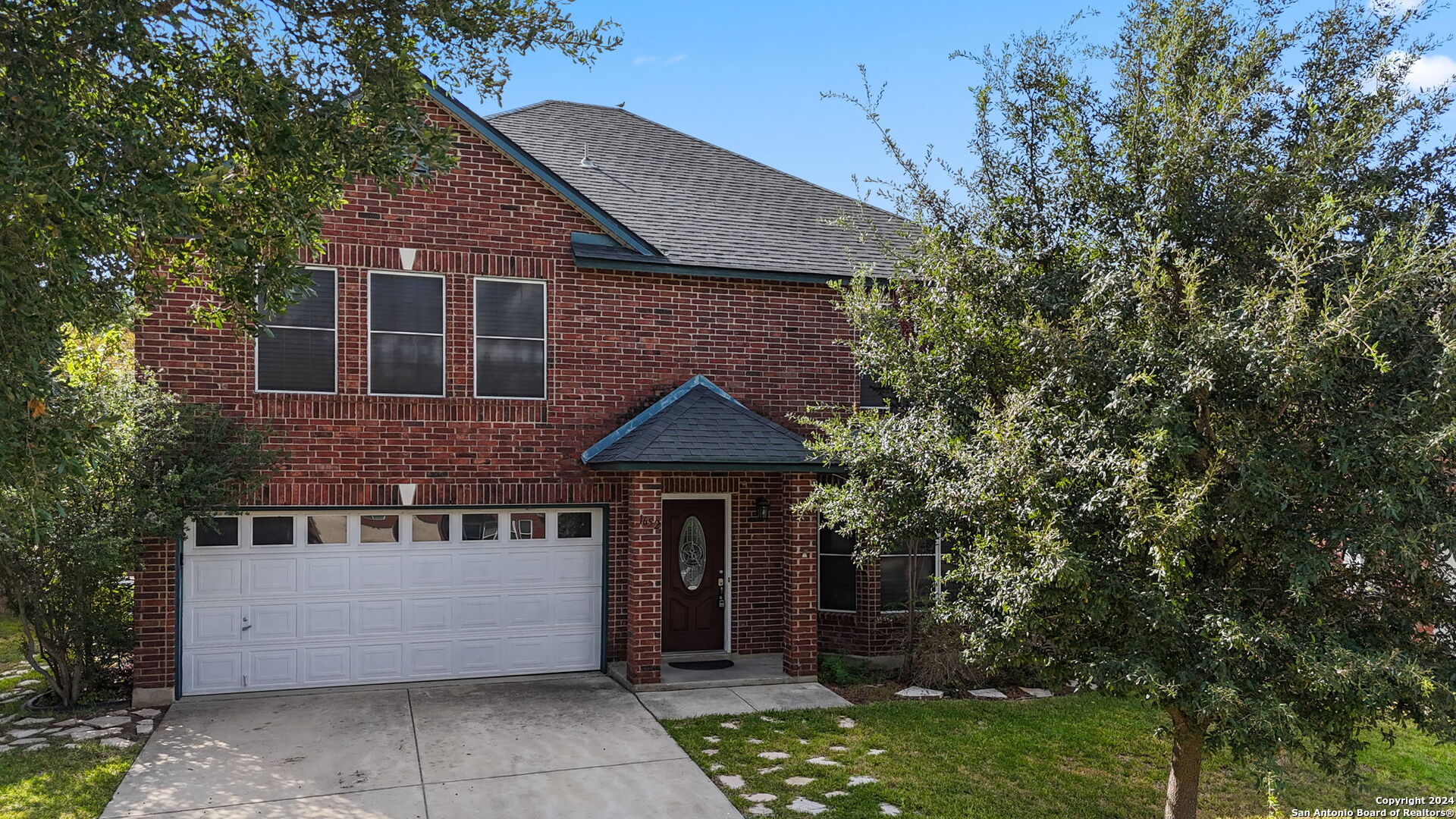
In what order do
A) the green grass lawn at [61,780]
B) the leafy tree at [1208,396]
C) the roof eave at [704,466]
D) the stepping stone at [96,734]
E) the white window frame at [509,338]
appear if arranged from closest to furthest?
the leafy tree at [1208,396]
the green grass lawn at [61,780]
the stepping stone at [96,734]
the roof eave at [704,466]
the white window frame at [509,338]

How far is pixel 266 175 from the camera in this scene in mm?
6430

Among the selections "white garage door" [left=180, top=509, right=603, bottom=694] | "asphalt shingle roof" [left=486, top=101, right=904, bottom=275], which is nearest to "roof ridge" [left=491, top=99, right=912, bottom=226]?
"asphalt shingle roof" [left=486, top=101, right=904, bottom=275]

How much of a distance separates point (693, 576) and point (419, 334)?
467cm

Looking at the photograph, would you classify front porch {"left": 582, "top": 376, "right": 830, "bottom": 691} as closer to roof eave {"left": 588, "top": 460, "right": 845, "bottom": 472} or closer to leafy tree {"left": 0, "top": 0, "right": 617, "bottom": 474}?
roof eave {"left": 588, "top": 460, "right": 845, "bottom": 472}

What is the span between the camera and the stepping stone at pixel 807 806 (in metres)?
7.15

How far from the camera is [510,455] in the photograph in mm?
11172

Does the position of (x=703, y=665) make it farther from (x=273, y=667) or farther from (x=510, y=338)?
(x=273, y=667)

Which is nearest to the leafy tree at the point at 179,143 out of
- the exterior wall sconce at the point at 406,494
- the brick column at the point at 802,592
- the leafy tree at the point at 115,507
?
the leafy tree at the point at 115,507

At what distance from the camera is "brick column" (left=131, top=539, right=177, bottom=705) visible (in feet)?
32.8

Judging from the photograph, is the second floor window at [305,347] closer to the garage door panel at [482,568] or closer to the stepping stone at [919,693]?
the garage door panel at [482,568]

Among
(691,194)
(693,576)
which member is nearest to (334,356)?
(693,576)

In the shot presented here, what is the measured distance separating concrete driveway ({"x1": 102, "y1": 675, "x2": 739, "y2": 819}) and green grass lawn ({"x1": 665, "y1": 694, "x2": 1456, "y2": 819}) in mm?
657

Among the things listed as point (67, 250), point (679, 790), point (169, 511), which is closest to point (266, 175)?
point (67, 250)

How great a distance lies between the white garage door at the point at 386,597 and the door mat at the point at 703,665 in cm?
114
